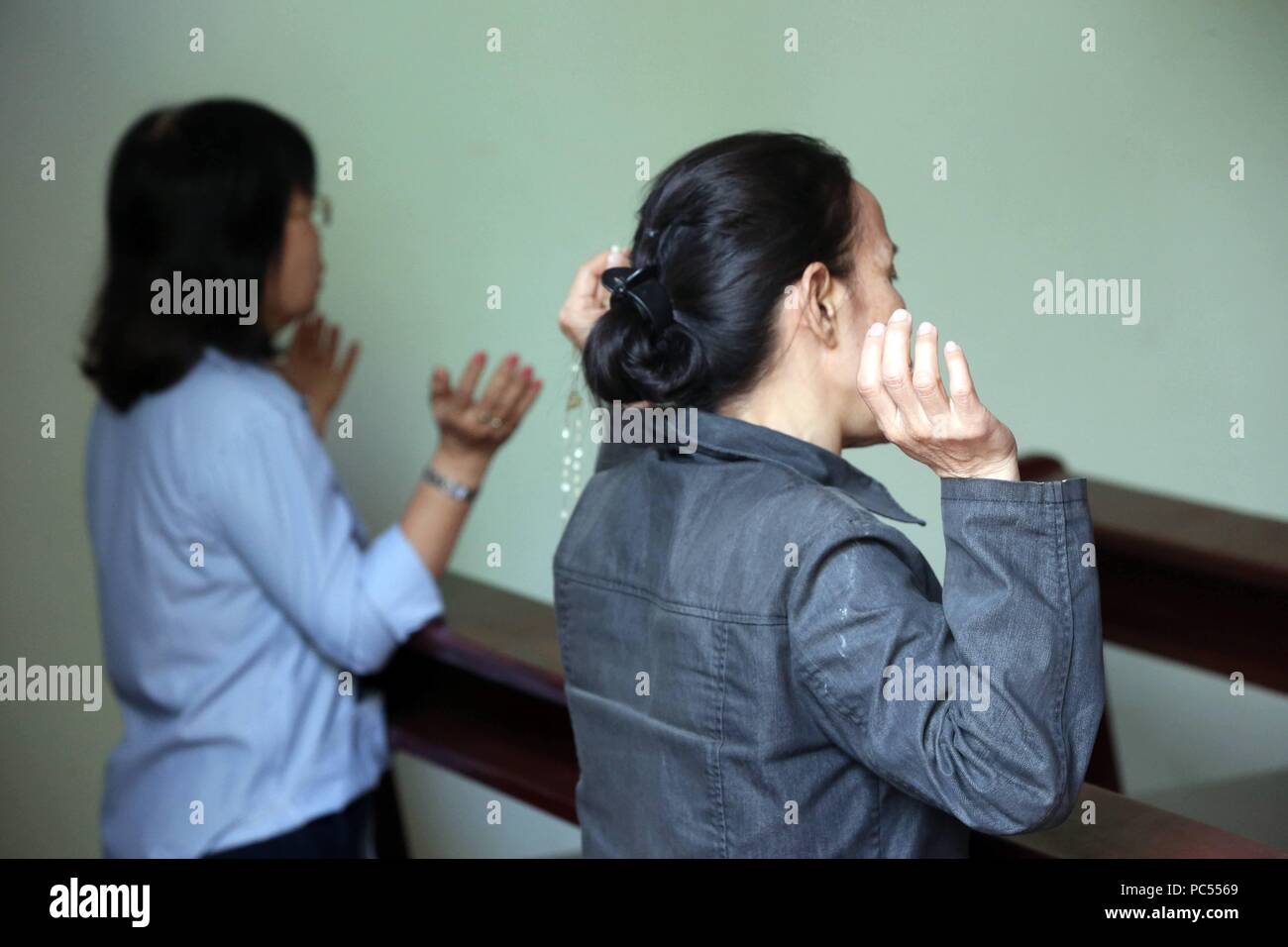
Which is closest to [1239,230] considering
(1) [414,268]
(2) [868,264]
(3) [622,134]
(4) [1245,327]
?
(4) [1245,327]

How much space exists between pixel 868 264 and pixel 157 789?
122cm

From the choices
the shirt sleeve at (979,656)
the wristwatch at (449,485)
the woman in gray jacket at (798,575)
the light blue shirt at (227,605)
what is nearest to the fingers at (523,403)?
the wristwatch at (449,485)

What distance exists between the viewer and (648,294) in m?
1.30

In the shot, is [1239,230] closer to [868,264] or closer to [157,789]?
[868,264]

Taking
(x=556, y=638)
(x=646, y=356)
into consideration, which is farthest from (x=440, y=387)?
(x=646, y=356)

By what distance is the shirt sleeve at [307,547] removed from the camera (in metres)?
1.91

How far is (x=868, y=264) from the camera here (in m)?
1.36

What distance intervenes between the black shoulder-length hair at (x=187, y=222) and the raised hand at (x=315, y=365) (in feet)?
1.40

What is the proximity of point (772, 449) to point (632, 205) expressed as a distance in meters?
1.91

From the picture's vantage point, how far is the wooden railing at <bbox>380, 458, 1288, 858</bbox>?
2.03 meters

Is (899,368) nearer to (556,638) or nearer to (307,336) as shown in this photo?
(556,638)

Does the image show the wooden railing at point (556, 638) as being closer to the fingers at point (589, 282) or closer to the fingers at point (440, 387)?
the fingers at point (440, 387)

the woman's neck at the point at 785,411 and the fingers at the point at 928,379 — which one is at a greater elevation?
the fingers at the point at 928,379

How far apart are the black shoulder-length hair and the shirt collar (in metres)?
0.94
